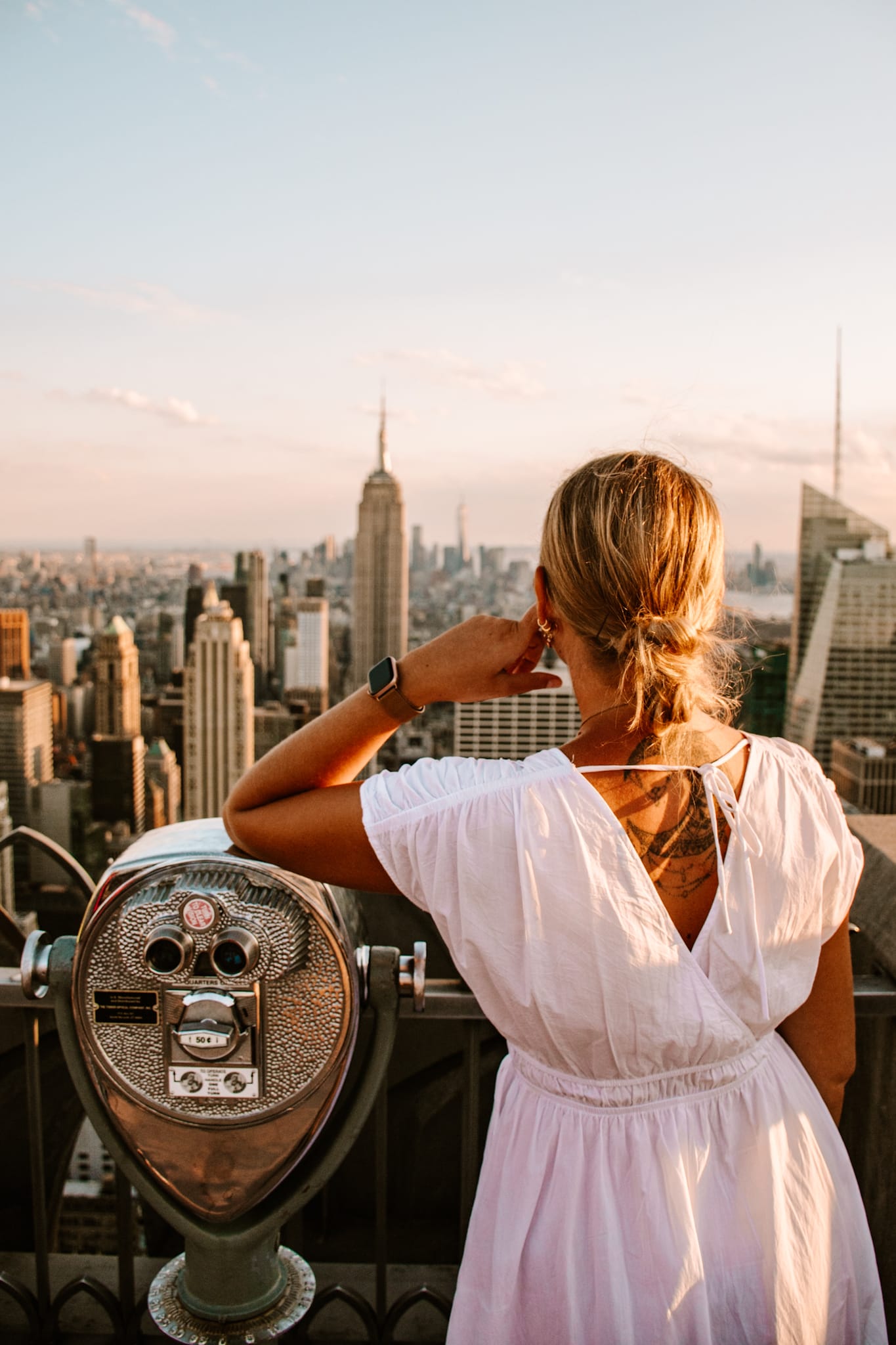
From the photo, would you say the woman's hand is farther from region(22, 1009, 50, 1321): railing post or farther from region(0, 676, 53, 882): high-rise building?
region(0, 676, 53, 882): high-rise building

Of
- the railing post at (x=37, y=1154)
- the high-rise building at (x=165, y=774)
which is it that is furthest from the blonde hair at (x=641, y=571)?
the high-rise building at (x=165, y=774)

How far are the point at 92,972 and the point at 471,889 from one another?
486 mm

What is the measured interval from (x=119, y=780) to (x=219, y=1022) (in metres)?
29.9

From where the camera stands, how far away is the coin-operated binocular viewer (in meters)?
1.21

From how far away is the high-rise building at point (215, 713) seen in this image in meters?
34.7

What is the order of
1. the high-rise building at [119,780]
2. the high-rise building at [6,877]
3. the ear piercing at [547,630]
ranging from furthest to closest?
1. the high-rise building at [119,780]
2. the high-rise building at [6,877]
3. the ear piercing at [547,630]

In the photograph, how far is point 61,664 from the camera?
1298 inches

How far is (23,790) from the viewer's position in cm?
2775

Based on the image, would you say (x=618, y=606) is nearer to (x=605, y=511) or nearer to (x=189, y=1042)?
(x=605, y=511)

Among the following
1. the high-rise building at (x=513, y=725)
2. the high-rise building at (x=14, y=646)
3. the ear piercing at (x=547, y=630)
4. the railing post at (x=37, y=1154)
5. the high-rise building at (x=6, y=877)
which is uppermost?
the ear piercing at (x=547, y=630)

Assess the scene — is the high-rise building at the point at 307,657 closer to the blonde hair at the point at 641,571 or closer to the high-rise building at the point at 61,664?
the high-rise building at the point at 61,664

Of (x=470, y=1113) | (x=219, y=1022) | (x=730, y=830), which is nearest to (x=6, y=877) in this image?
(x=470, y=1113)

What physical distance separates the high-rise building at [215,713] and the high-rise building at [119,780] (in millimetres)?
2985

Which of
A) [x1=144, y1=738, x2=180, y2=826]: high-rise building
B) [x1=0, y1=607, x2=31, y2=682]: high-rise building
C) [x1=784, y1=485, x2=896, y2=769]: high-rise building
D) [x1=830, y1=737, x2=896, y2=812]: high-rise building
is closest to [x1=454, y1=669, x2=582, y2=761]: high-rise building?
[x1=830, y1=737, x2=896, y2=812]: high-rise building
